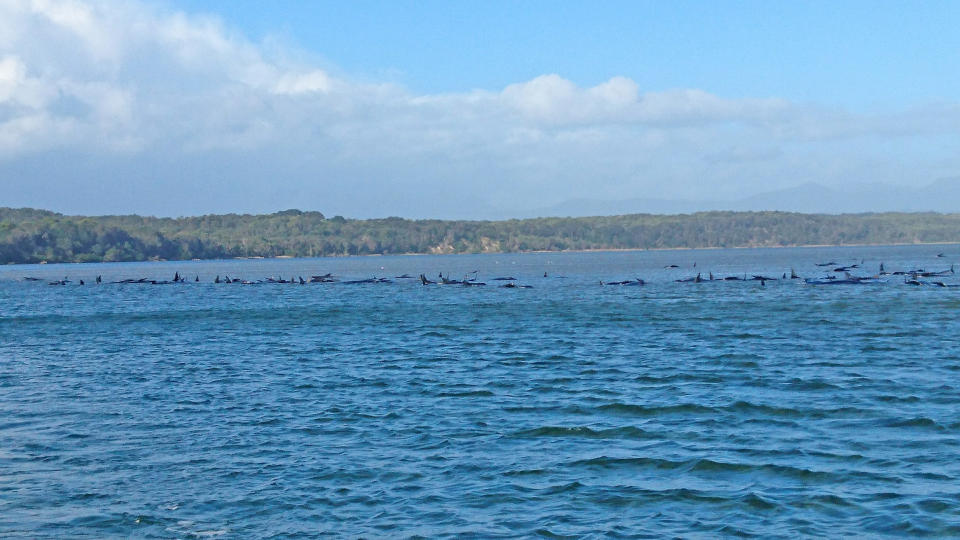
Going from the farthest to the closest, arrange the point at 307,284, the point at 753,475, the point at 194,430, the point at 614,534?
the point at 307,284
the point at 194,430
the point at 753,475
the point at 614,534

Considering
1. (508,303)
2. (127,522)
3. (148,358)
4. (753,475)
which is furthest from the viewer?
(508,303)

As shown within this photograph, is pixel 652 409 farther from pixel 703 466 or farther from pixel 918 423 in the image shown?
pixel 918 423

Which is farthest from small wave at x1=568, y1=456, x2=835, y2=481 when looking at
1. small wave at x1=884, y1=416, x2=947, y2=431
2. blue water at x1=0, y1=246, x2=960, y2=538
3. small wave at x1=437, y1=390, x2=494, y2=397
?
small wave at x1=437, y1=390, x2=494, y2=397

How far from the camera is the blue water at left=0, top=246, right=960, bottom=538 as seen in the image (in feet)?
46.5

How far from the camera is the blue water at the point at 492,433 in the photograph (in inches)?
558

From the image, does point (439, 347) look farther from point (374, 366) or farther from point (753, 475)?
point (753, 475)

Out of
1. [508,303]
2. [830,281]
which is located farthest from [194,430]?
[830,281]

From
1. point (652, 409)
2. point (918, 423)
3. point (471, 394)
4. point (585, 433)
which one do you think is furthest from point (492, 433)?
point (918, 423)

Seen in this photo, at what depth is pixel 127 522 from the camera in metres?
14.1

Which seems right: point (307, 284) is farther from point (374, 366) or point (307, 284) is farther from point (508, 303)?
point (374, 366)

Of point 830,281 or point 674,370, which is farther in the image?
point 830,281

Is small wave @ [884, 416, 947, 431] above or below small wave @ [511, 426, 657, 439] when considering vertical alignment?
above

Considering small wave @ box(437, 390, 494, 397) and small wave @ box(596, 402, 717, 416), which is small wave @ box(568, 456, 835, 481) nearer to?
small wave @ box(596, 402, 717, 416)

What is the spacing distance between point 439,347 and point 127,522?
24601mm
